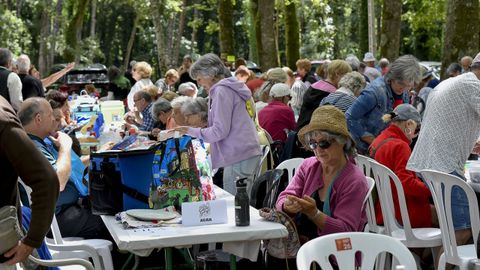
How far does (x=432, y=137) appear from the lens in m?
7.15

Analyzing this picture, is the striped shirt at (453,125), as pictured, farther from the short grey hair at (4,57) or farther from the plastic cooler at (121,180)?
the short grey hair at (4,57)

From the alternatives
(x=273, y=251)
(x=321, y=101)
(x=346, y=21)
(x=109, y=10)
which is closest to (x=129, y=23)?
(x=109, y=10)

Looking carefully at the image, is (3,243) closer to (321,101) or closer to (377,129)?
(377,129)

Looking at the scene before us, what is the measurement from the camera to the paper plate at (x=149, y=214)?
6.35 meters

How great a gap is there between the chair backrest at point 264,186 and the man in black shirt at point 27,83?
7.53m

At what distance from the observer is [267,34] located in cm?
2531

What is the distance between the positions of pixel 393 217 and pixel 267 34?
18.2m

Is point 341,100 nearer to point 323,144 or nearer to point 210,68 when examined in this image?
point 210,68

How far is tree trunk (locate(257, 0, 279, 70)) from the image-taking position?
2509 cm

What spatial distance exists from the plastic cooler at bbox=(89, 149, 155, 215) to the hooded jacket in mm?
1713

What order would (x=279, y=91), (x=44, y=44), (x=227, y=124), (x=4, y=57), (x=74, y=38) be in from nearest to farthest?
(x=227, y=124) < (x=279, y=91) < (x=4, y=57) < (x=74, y=38) < (x=44, y=44)

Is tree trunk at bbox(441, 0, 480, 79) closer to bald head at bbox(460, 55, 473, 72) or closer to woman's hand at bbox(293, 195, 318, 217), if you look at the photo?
bald head at bbox(460, 55, 473, 72)

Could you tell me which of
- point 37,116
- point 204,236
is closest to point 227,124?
point 37,116

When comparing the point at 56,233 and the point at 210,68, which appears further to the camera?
the point at 210,68
